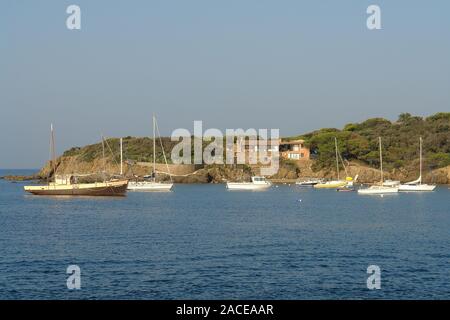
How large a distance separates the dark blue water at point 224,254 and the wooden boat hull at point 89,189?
20.8 metres

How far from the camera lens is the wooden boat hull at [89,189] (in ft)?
241

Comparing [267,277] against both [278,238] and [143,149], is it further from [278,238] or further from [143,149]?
[143,149]

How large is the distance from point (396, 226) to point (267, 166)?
3338 inches

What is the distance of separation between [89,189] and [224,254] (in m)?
47.1

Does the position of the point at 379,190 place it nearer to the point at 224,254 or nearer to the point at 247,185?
the point at 247,185

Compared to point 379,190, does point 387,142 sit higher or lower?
higher

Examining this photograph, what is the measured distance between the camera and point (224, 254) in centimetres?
2883

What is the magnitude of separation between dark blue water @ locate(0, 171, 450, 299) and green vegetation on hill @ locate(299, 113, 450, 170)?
2587 inches

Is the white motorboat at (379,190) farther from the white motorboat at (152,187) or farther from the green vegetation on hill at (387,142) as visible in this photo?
the green vegetation on hill at (387,142)
